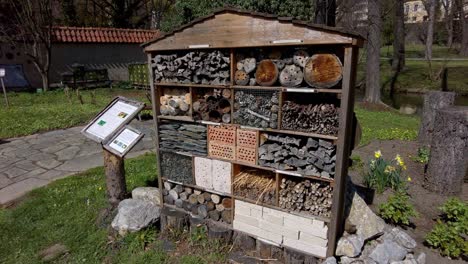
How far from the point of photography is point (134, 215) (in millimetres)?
3686

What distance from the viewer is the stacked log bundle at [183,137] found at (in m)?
3.53

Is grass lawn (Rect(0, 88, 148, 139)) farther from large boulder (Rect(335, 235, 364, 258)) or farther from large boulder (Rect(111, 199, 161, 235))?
large boulder (Rect(335, 235, 364, 258))

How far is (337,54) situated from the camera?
105 inches

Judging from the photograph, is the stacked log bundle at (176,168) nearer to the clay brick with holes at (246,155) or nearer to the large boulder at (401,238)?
the clay brick with holes at (246,155)

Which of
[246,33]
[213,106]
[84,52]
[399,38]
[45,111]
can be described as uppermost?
[399,38]

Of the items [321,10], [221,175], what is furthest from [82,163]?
[321,10]

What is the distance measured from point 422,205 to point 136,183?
169 inches

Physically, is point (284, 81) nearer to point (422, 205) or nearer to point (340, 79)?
point (340, 79)

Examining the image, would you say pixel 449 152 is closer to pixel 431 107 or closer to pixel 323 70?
pixel 431 107

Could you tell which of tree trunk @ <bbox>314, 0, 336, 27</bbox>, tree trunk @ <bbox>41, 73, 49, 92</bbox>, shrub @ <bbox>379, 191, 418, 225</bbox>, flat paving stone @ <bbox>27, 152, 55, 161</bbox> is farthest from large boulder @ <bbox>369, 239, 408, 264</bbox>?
tree trunk @ <bbox>41, 73, 49, 92</bbox>

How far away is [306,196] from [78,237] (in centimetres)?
272

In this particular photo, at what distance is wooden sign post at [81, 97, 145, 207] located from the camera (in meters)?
3.73

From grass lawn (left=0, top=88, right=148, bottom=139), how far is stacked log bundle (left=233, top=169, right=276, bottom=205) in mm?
6904

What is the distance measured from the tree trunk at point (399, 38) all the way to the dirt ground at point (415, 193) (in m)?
14.6
